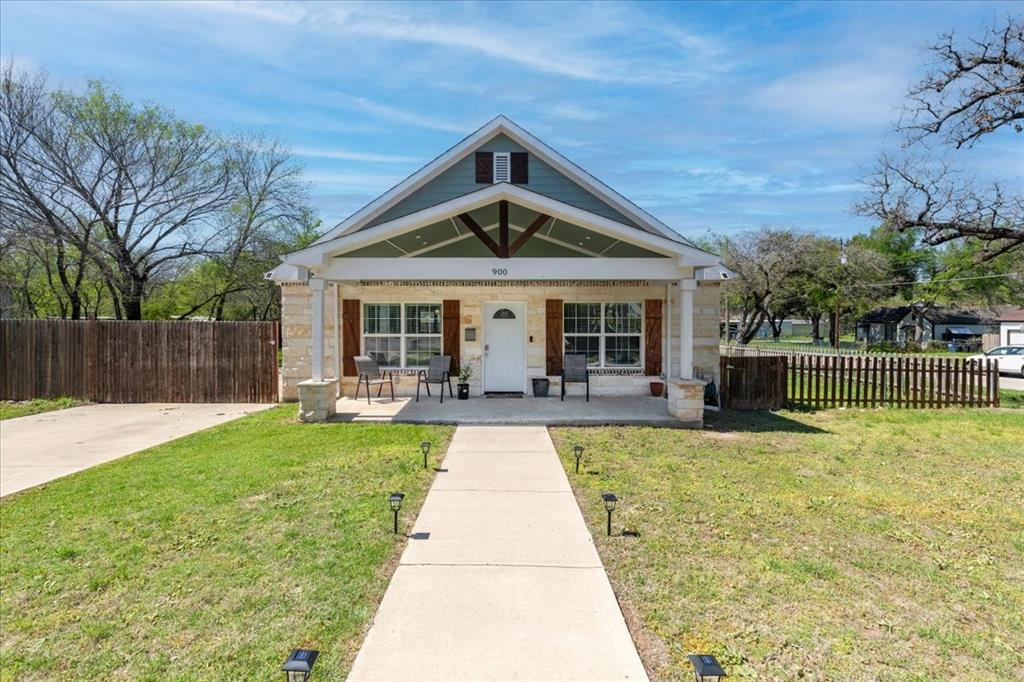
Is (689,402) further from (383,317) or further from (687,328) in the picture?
(383,317)

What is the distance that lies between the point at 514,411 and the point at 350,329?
14.3 ft

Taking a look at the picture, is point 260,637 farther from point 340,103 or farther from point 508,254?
point 340,103

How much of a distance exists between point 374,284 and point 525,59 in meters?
6.45

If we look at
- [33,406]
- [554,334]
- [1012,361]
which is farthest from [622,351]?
[1012,361]

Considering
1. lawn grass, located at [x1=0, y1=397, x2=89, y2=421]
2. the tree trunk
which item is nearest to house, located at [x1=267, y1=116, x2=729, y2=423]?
lawn grass, located at [x1=0, y1=397, x2=89, y2=421]

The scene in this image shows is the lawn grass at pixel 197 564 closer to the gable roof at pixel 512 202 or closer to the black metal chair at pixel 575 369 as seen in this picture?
the gable roof at pixel 512 202

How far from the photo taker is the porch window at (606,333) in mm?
11789

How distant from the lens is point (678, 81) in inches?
607

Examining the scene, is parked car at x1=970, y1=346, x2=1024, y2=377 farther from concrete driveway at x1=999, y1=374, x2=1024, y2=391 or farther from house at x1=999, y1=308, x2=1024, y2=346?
house at x1=999, y1=308, x2=1024, y2=346

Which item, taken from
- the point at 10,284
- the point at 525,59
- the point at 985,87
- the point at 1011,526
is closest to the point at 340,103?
the point at 525,59

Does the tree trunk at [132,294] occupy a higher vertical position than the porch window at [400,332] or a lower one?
higher

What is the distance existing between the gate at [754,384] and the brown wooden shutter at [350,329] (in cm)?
807

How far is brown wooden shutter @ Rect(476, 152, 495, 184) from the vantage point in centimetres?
1138

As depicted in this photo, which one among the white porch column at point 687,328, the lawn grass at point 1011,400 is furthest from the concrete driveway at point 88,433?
the lawn grass at point 1011,400
